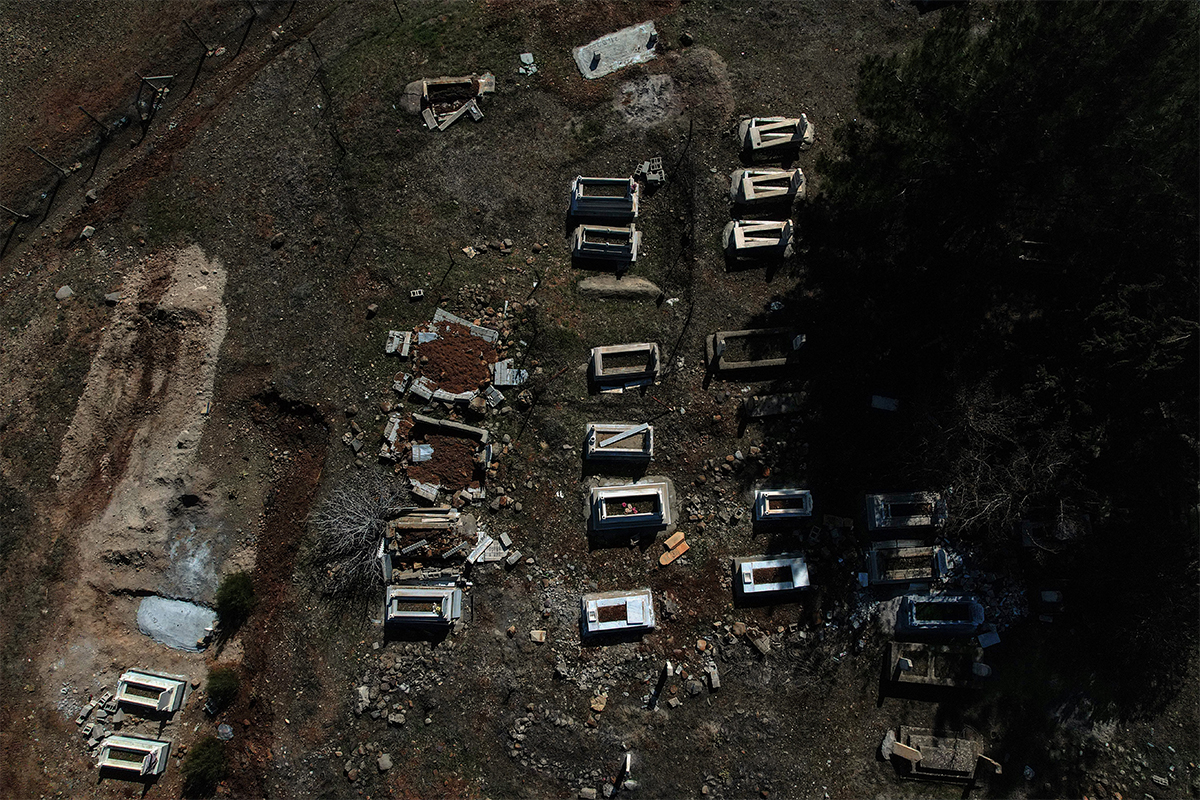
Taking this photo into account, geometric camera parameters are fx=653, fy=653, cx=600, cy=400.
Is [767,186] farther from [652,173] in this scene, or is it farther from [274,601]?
[274,601]

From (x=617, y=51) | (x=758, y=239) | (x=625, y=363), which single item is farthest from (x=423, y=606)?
(x=617, y=51)

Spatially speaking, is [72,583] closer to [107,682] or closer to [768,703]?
[107,682]

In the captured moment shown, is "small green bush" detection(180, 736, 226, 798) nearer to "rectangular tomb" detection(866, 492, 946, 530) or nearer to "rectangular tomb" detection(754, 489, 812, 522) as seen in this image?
"rectangular tomb" detection(754, 489, 812, 522)

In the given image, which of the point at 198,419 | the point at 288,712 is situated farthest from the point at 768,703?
the point at 198,419

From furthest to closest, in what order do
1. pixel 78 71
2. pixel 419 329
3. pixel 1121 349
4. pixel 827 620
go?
pixel 78 71
pixel 419 329
pixel 827 620
pixel 1121 349

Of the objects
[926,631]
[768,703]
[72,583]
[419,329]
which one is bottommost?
[768,703]
